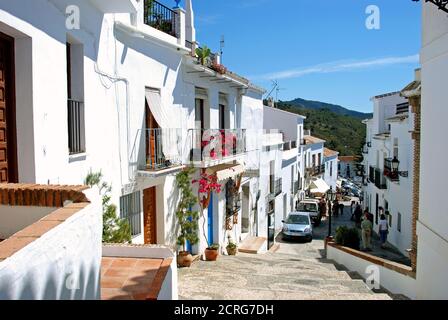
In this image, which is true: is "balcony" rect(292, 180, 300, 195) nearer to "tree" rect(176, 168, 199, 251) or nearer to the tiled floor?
"tree" rect(176, 168, 199, 251)

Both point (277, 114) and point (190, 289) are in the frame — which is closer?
point (190, 289)

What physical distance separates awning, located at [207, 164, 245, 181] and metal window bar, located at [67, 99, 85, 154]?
6.17 meters

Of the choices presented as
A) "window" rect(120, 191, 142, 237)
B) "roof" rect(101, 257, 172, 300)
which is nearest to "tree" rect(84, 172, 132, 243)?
"window" rect(120, 191, 142, 237)

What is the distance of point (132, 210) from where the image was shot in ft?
33.3

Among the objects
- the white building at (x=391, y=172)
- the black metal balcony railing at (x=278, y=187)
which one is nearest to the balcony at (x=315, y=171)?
the white building at (x=391, y=172)

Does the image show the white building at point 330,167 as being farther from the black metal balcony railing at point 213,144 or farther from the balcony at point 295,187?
the black metal balcony railing at point 213,144

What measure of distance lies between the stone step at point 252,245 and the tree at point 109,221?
9.38 m

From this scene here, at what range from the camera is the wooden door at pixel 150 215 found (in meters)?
11.0

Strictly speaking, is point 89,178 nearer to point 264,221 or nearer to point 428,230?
point 428,230

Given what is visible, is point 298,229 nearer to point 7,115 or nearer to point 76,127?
A: point 76,127

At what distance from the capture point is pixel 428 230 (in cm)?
772

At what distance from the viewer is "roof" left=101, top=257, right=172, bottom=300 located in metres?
5.09
